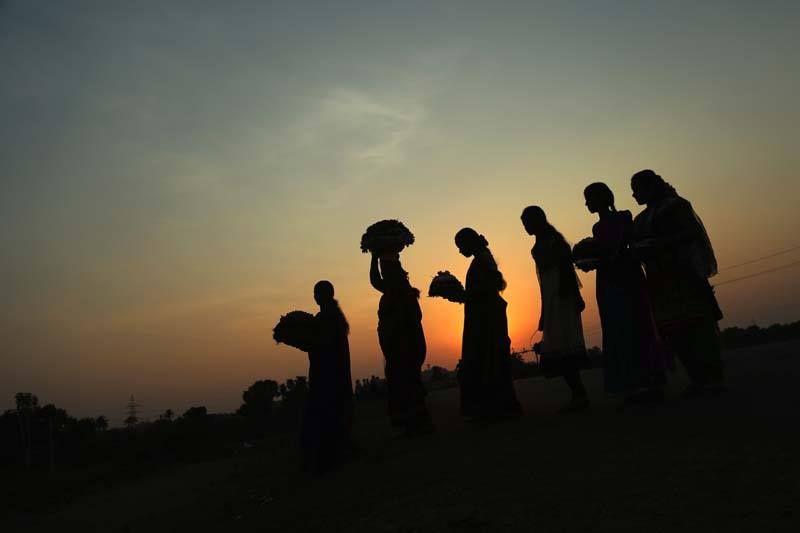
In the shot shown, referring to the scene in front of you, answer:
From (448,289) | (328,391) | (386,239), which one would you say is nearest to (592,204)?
(448,289)

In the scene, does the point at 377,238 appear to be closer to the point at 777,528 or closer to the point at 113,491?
the point at 777,528

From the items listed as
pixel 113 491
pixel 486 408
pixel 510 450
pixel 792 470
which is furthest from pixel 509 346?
pixel 113 491

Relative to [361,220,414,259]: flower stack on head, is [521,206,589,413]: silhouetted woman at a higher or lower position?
lower

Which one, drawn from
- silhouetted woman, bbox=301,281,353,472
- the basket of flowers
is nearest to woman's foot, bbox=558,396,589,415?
Result: the basket of flowers

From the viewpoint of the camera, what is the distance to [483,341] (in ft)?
26.4

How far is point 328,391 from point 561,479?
3.84 m

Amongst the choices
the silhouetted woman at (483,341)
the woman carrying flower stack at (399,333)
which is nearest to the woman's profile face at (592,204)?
the silhouetted woman at (483,341)

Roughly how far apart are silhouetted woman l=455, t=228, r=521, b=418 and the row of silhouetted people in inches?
0.5

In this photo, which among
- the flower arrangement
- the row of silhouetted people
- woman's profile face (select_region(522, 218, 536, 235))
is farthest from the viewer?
the flower arrangement

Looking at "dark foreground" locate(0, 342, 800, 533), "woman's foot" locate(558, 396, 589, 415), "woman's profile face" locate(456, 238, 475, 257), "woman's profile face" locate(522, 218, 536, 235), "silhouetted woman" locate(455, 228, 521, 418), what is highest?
"woman's profile face" locate(522, 218, 536, 235)

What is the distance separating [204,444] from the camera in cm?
1947

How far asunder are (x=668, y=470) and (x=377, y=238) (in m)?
4.95

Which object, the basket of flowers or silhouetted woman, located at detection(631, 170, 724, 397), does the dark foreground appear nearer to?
silhouetted woman, located at detection(631, 170, 724, 397)

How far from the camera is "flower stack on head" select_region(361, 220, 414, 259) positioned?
8.51 metres
